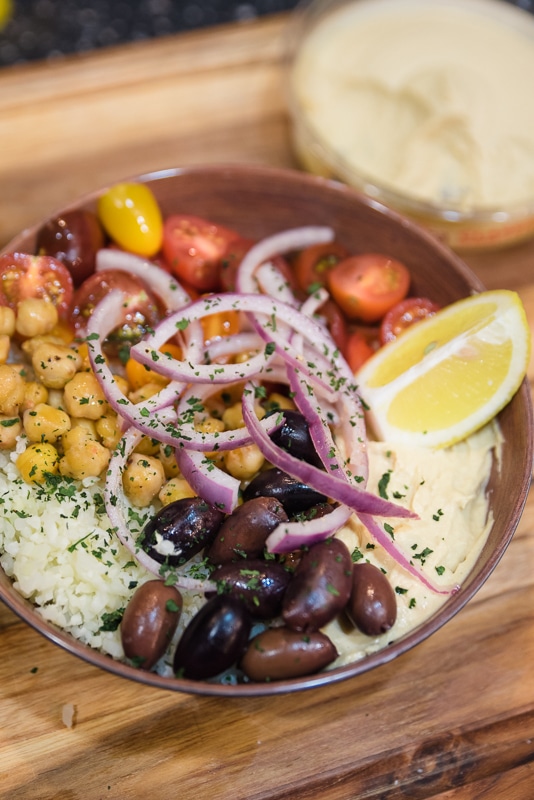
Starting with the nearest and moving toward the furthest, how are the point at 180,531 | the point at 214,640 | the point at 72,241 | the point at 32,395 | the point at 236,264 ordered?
1. the point at 214,640
2. the point at 180,531
3. the point at 32,395
4. the point at 72,241
5. the point at 236,264

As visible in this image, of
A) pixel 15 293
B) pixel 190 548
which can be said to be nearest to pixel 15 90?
pixel 15 293

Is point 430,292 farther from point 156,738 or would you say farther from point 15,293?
point 156,738

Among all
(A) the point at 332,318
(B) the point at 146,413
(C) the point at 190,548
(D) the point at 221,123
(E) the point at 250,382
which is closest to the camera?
(C) the point at 190,548

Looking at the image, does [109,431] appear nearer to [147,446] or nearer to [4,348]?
[147,446]

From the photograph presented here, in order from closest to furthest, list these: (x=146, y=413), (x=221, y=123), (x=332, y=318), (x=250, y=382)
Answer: (x=146, y=413)
(x=250, y=382)
(x=332, y=318)
(x=221, y=123)

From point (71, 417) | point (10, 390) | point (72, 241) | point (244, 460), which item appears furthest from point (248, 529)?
point (72, 241)

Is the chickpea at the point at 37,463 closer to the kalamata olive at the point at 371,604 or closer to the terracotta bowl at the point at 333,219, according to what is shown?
the terracotta bowl at the point at 333,219

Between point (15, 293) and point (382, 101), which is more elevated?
point (382, 101)

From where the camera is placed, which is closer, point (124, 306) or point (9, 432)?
point (9, 432)

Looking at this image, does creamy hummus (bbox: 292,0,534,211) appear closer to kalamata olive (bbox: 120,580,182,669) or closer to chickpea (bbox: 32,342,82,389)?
chickpea (bbox: 32,342,82,389)
